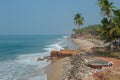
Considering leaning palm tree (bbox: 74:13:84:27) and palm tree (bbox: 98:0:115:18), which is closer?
palm tree (bbox: 98:0:115:18)

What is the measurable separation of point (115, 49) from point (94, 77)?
23.3 meters

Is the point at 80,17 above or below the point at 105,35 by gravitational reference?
above

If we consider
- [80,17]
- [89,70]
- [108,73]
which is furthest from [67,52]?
[80,17]

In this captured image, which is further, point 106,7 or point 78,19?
point 78,19

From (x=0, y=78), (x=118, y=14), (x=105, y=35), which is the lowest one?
(x=0, y=78)

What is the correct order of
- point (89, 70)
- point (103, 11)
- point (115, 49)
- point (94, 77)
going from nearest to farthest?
1. point (94, 77)
2. point (89, 70)
3. point (103, 11)
4. point (115, 49)

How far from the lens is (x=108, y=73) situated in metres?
26.5

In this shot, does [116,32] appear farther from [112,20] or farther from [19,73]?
[19,73]

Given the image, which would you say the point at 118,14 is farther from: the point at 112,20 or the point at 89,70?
the point at 89,70

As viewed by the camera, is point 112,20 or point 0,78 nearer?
point 0,78

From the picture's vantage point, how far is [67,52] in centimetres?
5062

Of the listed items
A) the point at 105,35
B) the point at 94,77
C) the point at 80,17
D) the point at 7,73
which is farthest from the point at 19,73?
the point at 80,17

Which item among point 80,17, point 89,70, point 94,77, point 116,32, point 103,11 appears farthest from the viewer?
point 80,17

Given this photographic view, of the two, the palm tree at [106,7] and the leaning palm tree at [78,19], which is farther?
the leaning palm tree at [78,19]
